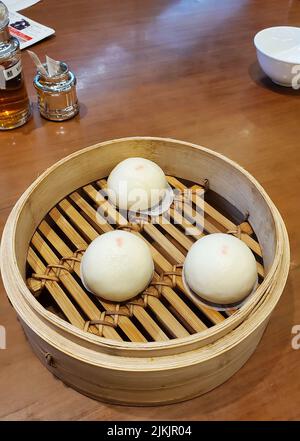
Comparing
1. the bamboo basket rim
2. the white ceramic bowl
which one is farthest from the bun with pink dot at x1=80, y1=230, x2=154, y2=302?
the white ceramic bowl

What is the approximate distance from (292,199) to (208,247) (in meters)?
0.38

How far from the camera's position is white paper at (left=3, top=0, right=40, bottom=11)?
6.06 feet

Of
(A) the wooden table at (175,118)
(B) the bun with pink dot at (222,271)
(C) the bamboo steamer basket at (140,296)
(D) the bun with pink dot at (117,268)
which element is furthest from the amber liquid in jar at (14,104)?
(B) the bun with pink dot at (222,271)

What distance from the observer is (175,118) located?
4.50ft

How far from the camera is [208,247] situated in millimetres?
864

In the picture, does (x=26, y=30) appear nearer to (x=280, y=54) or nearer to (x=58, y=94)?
(x=58, y=94)

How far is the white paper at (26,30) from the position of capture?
165cm

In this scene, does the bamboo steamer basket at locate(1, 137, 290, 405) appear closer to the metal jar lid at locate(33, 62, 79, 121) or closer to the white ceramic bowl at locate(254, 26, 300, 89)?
the metal jar lid at locate(33, 62, 79, 121)

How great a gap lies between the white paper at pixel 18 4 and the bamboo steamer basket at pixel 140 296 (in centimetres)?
116

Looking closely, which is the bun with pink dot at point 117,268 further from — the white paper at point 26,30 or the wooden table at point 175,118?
the white paper at point 26,30

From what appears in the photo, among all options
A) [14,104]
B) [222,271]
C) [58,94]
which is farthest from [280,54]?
[222,271]

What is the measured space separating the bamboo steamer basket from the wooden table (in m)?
0.04

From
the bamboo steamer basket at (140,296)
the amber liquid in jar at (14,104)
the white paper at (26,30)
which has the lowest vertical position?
the bamboo steamer basket at (140,296)

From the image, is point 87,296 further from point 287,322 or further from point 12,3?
point 12,3
